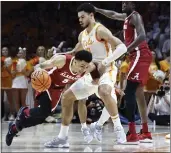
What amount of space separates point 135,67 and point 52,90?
3.77 feet

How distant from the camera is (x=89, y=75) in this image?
25.7ft

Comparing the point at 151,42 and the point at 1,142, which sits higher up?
the point at 151,42

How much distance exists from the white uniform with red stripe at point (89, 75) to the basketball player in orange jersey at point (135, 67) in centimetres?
28

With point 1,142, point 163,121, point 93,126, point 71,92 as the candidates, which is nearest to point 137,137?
point 93,126

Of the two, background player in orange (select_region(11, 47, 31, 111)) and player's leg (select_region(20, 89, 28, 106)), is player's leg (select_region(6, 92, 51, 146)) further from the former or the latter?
player's leg (select_region(20, 89, 28, 106))

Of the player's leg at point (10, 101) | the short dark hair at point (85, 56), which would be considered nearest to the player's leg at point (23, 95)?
the player's leg at point (10, 101)

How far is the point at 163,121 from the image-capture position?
11570 mm

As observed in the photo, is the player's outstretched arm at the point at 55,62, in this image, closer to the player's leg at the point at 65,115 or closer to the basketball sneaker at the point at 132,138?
the player's leg at the point at 65,115

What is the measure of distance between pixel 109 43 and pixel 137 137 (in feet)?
4.21

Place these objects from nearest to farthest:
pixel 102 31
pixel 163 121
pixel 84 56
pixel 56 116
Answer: pixel 84 56 → pixel 102 31 → pixel 163 121 → pixel 56 116

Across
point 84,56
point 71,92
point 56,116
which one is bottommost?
point 56,116

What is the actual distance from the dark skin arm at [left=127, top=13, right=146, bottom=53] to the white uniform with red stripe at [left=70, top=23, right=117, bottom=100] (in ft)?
1.00

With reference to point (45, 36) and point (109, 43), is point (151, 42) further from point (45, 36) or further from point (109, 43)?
point (109, 43)

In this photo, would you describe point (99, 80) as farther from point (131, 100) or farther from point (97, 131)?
point (97, 131)
